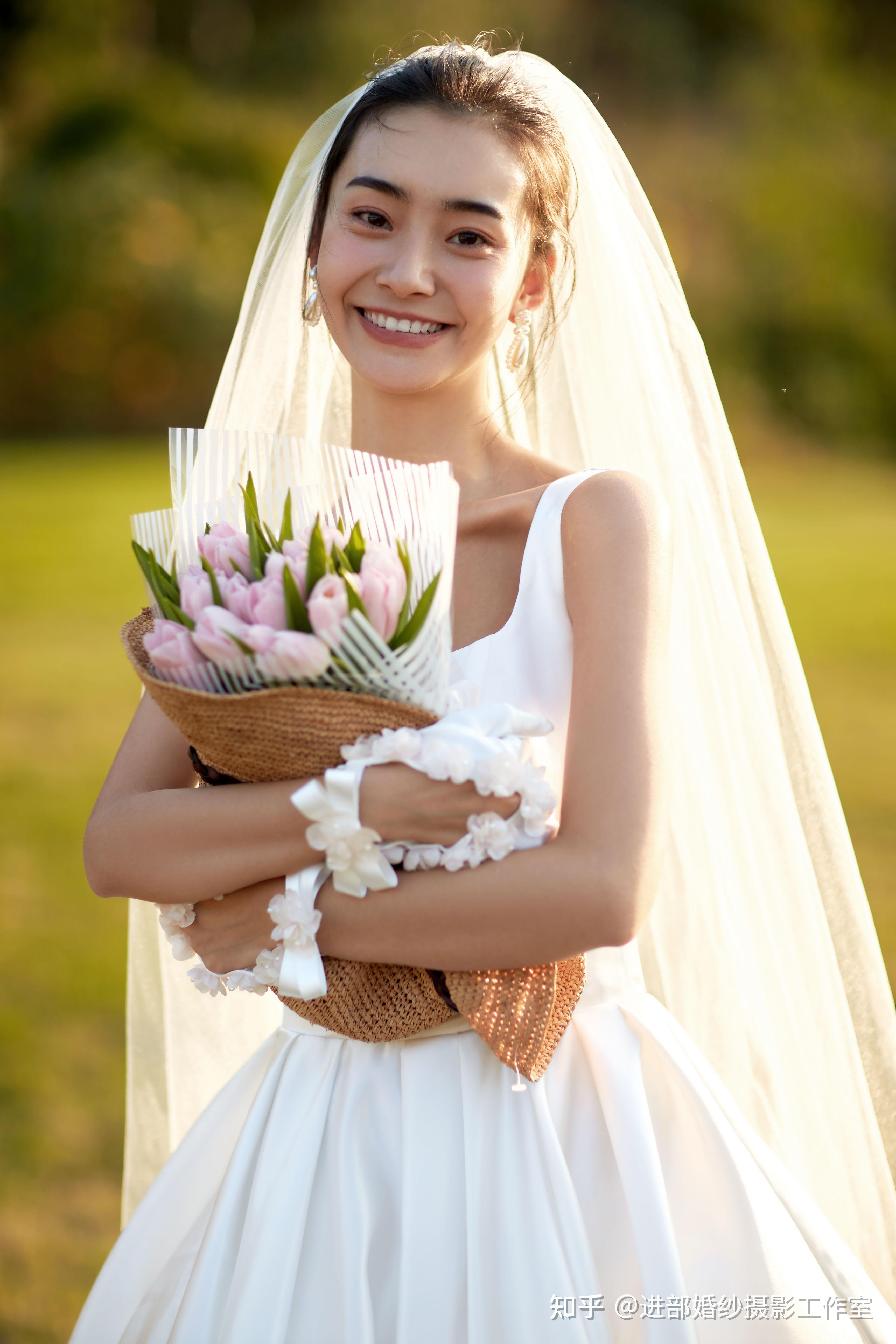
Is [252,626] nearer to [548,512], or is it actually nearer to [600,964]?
[548,512]

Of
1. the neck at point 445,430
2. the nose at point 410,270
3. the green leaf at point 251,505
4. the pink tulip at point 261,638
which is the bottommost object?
the pink tulip at point 261,638

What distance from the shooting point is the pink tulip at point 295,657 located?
143 centimetres

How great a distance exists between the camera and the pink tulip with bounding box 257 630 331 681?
4.69 ft

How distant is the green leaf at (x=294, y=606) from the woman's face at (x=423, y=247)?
0.70m

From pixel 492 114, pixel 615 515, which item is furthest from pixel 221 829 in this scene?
pixel 492 114

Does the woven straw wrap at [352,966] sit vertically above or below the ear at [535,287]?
below

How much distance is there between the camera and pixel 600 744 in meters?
1.66

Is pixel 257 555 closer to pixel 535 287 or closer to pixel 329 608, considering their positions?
pixel 329 608

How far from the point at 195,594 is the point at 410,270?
737 millimetres

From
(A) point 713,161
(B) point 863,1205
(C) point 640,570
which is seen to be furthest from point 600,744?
(A) point 713,161

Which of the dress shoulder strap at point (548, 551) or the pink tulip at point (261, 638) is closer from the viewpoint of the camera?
the pink tulip at point (261, 638)

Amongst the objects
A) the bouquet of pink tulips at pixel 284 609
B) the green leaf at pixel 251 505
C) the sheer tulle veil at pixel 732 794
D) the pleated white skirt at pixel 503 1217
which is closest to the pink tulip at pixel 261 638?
the bouquet of pink tulips at pixel 284 609

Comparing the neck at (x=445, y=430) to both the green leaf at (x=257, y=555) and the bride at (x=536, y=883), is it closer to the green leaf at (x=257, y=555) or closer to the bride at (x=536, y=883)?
the bride at (x=536, y=883)

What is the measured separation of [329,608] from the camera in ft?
4.67
